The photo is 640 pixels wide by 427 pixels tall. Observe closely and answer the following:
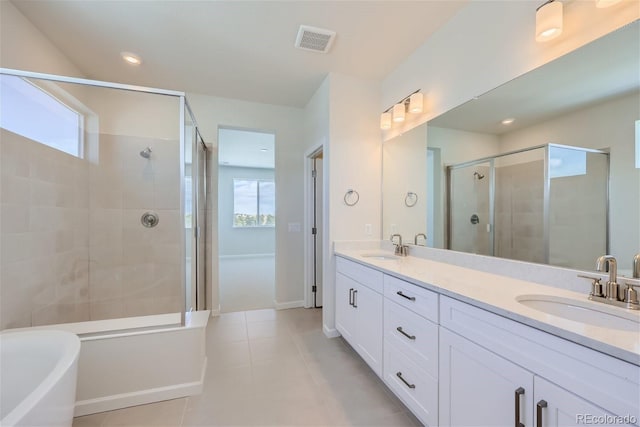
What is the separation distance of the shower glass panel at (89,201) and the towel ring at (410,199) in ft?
6.54

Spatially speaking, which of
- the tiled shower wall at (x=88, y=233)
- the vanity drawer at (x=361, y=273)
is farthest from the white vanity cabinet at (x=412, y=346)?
the tiled shower wall at (x=88, y=233)

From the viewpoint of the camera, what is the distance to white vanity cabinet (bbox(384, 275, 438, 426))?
4.29 ft

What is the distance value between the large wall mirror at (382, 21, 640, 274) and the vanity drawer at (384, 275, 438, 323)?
63 centimetres

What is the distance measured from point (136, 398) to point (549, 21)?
323cm

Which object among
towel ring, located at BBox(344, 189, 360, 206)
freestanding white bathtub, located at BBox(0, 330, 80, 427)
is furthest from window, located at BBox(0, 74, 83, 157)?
towel ring, located at BBox(344, 189, 360, 206)

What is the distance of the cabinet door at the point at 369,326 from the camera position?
5.95 feet

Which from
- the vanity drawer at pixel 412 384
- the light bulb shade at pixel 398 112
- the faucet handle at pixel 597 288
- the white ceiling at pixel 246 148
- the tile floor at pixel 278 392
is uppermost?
the white ceiling at pixel 246 148

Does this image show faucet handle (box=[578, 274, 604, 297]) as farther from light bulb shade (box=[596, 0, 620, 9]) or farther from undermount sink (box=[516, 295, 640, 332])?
light bulb shade (box=[596, 0, 620, 9])

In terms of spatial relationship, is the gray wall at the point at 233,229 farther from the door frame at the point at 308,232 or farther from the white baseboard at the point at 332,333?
the white baseboard at the point at 332,333

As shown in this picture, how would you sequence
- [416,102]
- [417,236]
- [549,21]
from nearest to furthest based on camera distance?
[549,21] → [416,102] → [417,236]

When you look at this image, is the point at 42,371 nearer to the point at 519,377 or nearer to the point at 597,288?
the point at 519,377

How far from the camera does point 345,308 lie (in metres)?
2.36

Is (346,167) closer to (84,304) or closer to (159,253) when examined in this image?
(159,253)

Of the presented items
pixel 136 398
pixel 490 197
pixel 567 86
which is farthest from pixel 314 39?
pixel 136 398
